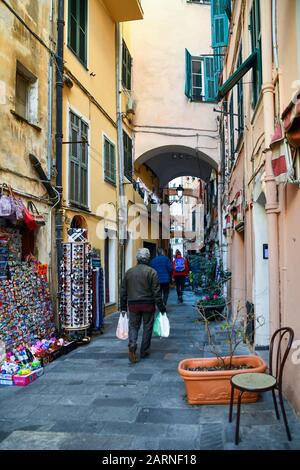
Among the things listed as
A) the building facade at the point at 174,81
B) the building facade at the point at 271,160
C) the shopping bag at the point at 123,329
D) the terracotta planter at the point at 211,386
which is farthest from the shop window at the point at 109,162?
the terracotta planter at the point at 211,386

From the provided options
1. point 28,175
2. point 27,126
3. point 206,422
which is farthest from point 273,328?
point 27,126

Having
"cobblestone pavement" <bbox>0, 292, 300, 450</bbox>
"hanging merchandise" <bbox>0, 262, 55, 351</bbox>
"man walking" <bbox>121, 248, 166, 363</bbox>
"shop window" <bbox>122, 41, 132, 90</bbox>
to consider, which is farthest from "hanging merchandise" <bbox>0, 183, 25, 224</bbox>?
"shop window" <bbox>122, 41, 132, 90</bbox>

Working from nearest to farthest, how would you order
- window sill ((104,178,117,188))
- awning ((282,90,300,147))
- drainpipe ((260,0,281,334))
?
1. awning ((282,90,300,147))
2. drainpipe ((260,0,281,334))
3. window sill ((104,178,117,188))

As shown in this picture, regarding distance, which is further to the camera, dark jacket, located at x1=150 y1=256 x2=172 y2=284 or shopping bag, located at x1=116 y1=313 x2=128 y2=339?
dark jacket, located at x1=150 y1=256 x2=172 y2=284

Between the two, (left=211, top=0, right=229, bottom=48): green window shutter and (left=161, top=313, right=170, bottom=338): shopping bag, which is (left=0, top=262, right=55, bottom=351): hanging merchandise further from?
(left=211, top=0, right=229, bottom=48): green window shutter

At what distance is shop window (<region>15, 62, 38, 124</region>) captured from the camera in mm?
7090

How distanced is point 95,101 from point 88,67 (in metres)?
0.81

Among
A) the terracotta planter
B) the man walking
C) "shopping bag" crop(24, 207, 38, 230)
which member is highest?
"shopping bag" crop(24, 207, 38, 230)

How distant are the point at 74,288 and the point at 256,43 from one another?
4.99 metres

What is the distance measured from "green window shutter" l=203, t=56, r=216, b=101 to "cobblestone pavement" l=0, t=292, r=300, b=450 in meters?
10.5

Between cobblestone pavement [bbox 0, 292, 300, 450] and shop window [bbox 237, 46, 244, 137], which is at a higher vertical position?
shop window [bbox 237, 46, 244, 137]

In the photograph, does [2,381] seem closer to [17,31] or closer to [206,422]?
[206,422]

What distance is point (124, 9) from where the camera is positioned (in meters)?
12.2

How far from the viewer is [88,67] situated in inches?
404
